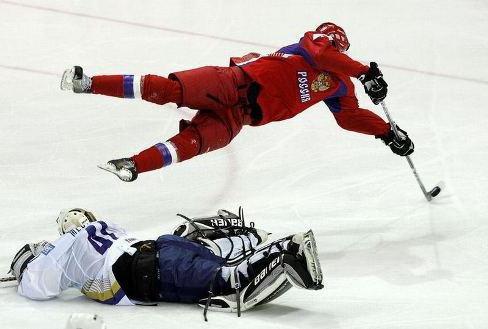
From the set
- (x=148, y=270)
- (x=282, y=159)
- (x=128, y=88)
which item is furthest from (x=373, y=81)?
(x=148, y=270)

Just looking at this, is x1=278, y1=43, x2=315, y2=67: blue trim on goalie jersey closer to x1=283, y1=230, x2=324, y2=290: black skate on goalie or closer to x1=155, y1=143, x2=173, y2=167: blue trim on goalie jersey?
x1=155, y1=143, x2=173, y2=167: blue trim on goalie jersey

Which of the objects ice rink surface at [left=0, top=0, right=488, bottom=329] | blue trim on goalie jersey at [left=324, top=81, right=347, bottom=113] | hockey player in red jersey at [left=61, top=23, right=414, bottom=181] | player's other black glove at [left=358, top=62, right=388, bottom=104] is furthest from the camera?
blue trim on goalie jersey at [left=324, top=81, right=347, bottom=113]

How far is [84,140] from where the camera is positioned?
635 cm

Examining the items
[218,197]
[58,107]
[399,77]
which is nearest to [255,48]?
[399,77]

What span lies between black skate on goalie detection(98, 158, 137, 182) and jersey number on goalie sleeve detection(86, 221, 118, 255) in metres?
0.29

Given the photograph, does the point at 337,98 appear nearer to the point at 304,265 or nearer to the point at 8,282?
the point at 304,265

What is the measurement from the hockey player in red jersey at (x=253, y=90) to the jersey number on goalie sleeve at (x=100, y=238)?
0.49m

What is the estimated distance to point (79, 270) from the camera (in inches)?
169

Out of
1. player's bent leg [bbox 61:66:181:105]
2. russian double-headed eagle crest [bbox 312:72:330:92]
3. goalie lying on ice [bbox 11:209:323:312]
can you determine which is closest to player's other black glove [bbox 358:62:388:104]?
russian double-headed eagle crest [bbox 312:72:330:92]

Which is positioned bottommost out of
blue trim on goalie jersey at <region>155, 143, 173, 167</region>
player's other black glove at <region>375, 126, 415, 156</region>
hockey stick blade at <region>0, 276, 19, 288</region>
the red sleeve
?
hockey stick blade at <region>0, 276, 19, 288</region>

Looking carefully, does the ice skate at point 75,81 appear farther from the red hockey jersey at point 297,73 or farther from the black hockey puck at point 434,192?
the black hockey puck at point 434,192

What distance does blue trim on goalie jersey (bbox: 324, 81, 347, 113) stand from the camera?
556cm

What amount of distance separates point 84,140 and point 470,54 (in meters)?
3.10

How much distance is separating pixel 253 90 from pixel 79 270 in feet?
4.96
